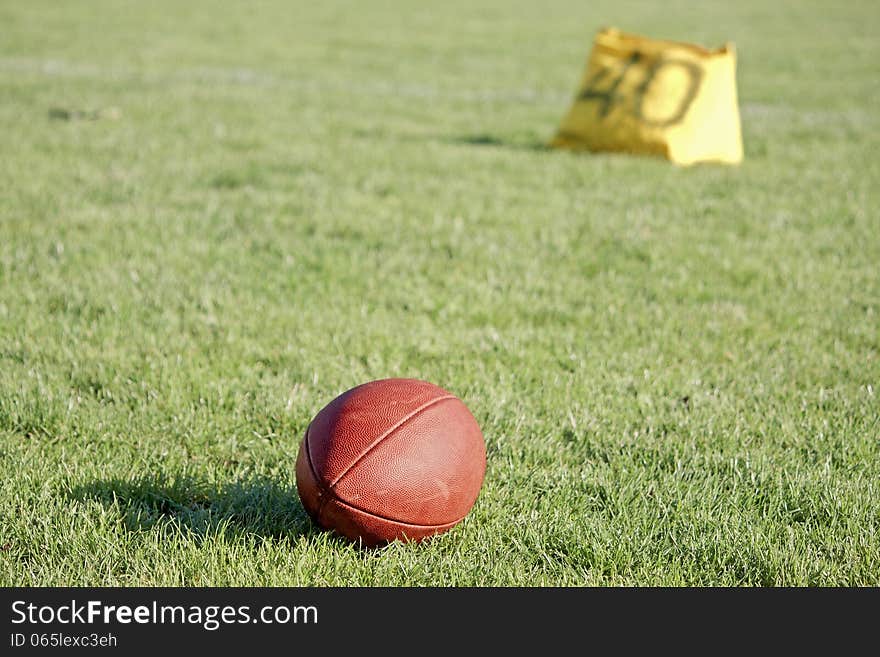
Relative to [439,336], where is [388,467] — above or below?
above

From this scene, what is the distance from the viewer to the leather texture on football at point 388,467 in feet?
9.07

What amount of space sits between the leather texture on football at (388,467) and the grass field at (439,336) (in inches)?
5.0

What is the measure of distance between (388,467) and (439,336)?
1778 millimetres

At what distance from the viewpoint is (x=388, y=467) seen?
2.77 metres

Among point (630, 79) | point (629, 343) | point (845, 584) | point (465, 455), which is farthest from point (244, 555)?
point (630, 79)

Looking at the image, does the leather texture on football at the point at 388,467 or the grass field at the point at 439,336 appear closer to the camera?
the leather texture on football at the point at 388,467

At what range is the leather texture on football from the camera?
2766 millimetres

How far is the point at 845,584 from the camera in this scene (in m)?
2.82

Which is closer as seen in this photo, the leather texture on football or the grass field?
the leather texture on football

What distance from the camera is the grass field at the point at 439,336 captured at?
295cm

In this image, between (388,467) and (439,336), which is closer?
(388,467)

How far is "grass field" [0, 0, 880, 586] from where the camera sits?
2.95 metres

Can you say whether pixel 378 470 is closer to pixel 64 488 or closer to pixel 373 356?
pixel 64 488

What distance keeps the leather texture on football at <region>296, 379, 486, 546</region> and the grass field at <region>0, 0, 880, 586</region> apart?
0.13m
